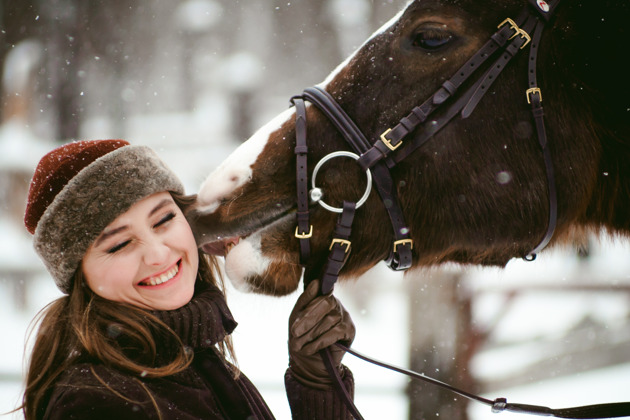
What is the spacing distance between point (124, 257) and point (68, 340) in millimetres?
303

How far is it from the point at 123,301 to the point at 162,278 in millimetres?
133

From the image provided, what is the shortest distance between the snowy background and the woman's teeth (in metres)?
2.78

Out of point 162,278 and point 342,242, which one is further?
point 342,242

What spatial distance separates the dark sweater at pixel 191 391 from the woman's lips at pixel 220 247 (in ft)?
0.50

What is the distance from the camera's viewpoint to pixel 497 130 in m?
1.62

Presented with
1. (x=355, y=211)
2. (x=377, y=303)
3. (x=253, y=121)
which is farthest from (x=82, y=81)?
(x=355, y=211)

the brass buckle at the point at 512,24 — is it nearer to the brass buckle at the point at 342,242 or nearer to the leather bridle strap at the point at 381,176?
the leather bridle strap at the point at 381,176

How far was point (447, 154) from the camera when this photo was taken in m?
1.62

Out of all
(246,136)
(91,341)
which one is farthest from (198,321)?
(246,136)

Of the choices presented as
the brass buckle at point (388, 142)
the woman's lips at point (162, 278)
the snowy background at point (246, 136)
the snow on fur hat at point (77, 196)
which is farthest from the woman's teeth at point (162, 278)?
the snowy background at point (246, 136)

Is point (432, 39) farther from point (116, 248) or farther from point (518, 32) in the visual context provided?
point (116, 248)

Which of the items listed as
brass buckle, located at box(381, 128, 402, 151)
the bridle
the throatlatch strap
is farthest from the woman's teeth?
the throatlatch strap

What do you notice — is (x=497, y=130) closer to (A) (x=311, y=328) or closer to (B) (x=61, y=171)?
(A) (x=311, y=328)

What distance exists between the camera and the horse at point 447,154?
1558 millimetres
